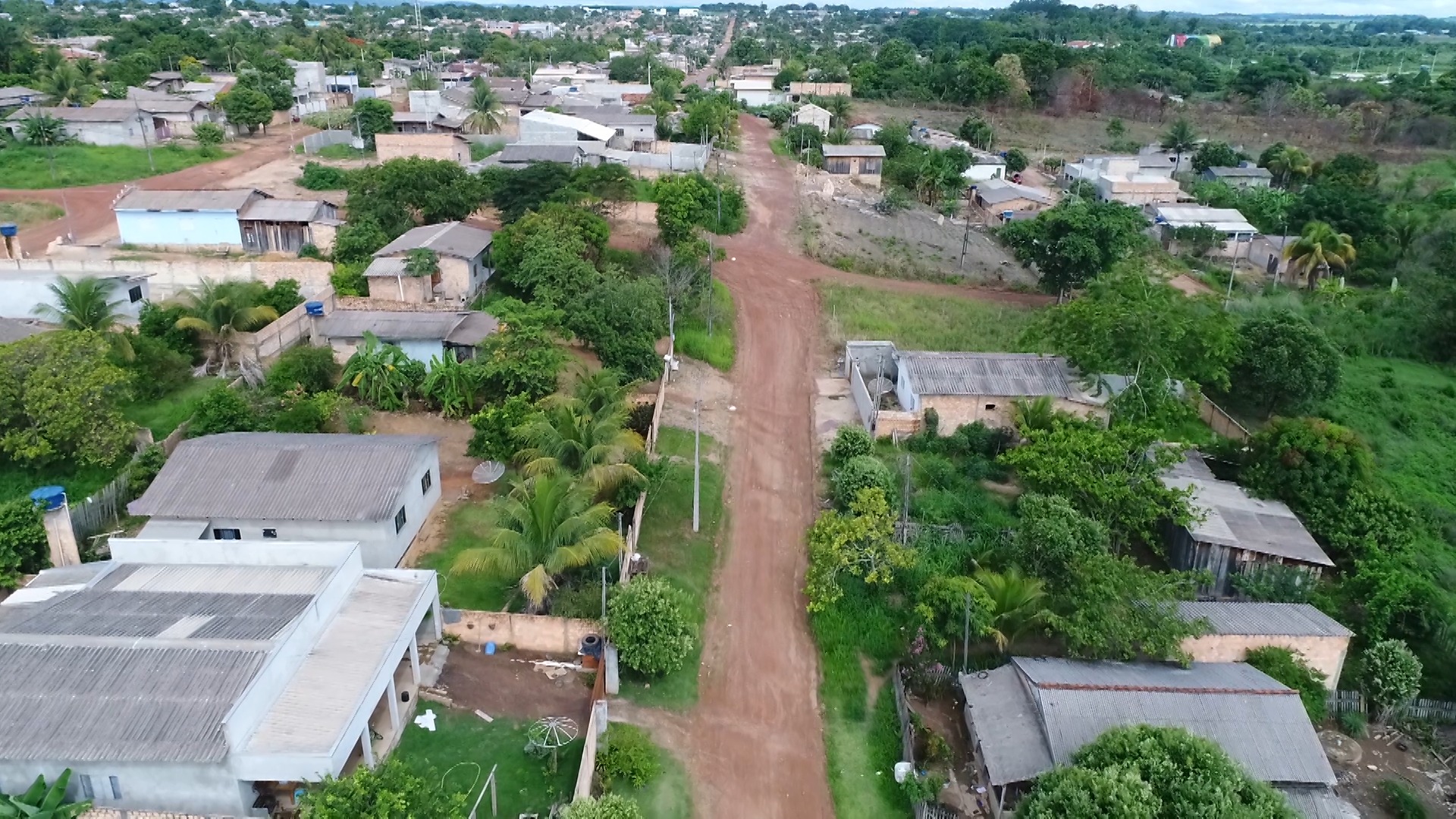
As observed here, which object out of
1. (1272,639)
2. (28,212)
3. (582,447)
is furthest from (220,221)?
(1272,639)

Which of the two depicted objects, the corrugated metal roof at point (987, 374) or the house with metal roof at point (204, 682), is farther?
the corrugated metal roof at point (987, 374)

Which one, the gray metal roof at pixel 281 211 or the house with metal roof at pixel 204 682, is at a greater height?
A: the gray metal roof at pixel 281 211

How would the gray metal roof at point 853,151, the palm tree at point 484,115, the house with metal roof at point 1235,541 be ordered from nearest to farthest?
the house with metal roof at point 1235,541 → the gray metal roof at point 853,151 → the palm tree at point 484,115

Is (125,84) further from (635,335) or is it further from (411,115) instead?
(635,335)

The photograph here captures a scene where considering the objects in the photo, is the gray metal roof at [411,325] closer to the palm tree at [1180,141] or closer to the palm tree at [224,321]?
the palm tree at [224,321]

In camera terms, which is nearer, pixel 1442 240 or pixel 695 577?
pixel 695 577

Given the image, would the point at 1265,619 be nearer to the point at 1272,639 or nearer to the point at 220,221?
the point at 1272,639

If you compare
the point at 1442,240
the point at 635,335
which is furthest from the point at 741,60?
the point at 635,335

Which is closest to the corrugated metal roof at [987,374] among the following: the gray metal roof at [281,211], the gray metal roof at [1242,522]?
the gray metal roof at [1242,522]
